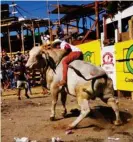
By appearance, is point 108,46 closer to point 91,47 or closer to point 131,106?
point 91,47

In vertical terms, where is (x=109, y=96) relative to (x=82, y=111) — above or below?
above

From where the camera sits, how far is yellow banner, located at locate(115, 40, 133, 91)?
43.3 feet

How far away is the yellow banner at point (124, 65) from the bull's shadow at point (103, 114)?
253 cm

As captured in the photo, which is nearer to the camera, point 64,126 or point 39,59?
point 64,126

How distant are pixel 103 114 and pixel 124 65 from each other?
12.9 feet

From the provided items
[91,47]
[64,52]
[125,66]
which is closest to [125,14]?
[91,47]

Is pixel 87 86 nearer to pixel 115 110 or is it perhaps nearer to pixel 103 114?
pixel 115 110

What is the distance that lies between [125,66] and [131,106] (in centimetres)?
237

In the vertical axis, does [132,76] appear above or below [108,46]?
below

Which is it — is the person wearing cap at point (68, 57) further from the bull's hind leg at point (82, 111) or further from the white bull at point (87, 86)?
the bull's hind leg at point (82, 111)

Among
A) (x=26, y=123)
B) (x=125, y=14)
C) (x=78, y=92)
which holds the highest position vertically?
(x=125, y=14)

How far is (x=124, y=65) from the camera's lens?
13.7 m

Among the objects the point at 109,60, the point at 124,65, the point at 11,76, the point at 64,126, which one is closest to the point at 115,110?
the point at 64,126

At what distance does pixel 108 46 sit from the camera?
14867 millimetres
